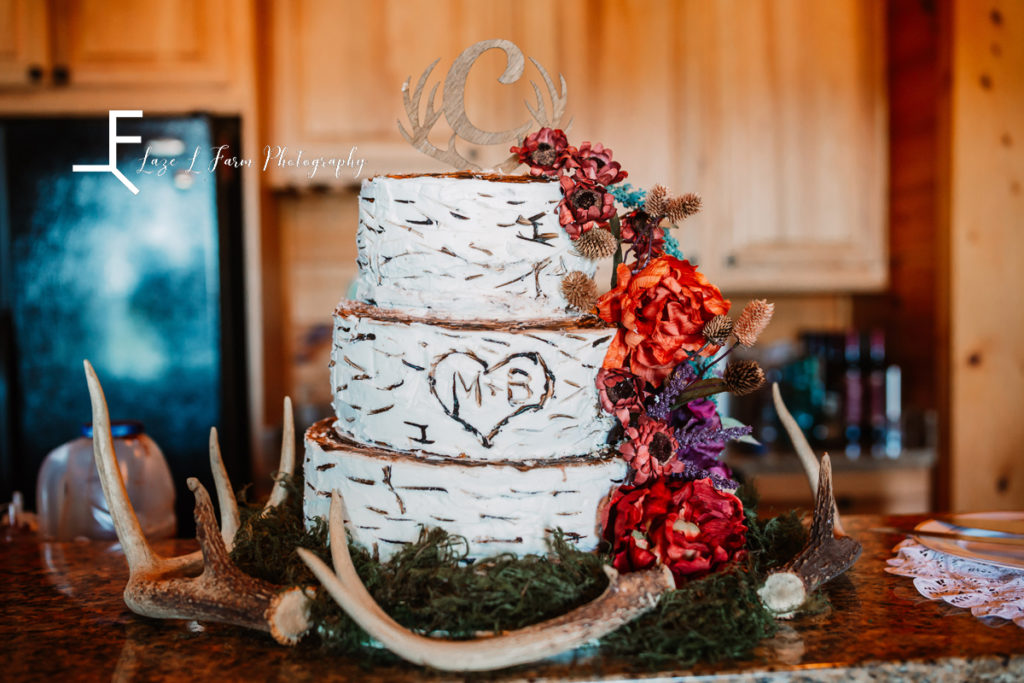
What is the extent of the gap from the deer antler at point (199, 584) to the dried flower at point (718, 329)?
0.45m

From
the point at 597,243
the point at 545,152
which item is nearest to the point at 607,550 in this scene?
the point at 597,243

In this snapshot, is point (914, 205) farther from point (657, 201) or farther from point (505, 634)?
point (505, 634)

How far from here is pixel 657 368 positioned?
81 cm

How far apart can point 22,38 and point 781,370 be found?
2.46m

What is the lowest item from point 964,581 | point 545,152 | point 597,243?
point 964,581

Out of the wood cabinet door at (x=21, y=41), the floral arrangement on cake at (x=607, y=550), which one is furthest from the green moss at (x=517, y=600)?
the wood cabinet door at (x=21, y=41)

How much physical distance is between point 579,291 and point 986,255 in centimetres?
195

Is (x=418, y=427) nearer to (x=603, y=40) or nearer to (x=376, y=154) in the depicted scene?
(x=376, y=154)

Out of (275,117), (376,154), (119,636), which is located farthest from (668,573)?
(275,117)

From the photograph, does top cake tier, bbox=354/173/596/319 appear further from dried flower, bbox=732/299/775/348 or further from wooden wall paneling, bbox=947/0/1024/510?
wooden wall paneling, bbox=947/0/1024/510

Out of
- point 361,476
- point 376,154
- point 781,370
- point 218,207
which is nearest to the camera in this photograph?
point 361,476

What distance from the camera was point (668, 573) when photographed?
0.69 meters

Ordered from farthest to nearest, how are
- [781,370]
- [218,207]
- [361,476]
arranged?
[781,370] → [218,207] → [361,476]

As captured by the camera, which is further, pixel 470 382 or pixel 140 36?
pixel 140 36
